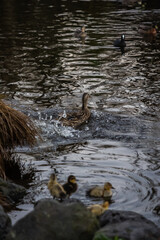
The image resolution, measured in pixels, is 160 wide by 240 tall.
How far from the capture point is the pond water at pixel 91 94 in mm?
8570

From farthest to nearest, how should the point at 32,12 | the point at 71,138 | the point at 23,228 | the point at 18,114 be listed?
the point at 32,12 < the point at 71,138 < the point at 18,114 < the point at 23,228

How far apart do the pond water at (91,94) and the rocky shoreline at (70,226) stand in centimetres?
136

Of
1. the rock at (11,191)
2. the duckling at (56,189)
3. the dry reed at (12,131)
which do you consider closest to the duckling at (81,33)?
the dry reed at (12,131)

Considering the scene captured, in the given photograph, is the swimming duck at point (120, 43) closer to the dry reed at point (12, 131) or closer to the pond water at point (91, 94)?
the pond water at point (91, 94)

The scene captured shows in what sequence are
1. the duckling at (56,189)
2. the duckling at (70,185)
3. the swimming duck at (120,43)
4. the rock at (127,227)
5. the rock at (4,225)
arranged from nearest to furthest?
the rock at (127,227), the rock at (4,225), the duckling at (56,189), the duckling at (70,185), the swimming duck at (120,43)

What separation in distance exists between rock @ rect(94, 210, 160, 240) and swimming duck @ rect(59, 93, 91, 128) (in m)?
4.97

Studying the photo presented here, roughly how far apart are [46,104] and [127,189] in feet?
17.3

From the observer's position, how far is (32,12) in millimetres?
27266

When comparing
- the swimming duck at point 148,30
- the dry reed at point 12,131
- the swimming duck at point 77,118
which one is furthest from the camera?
the swimming duck at point 148,30

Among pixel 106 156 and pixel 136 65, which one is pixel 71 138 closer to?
pixel 106 156

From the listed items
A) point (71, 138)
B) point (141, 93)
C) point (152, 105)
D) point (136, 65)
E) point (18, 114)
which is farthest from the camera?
point (136, 65)

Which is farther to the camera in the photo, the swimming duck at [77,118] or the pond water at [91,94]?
the swimming duck at [77,118]

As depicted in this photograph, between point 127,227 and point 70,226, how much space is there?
0.63m

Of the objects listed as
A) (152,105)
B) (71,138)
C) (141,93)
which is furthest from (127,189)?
(141,93)
